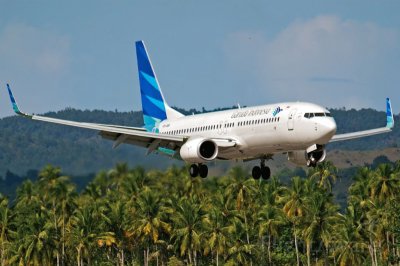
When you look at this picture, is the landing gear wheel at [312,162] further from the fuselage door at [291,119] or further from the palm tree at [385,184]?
the palm tree at [385,184]

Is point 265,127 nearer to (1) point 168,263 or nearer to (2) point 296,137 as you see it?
(2) point 296,137

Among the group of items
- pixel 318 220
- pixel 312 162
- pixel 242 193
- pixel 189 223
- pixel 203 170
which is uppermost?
pixel 242 193

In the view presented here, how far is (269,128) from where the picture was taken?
72.1 metres


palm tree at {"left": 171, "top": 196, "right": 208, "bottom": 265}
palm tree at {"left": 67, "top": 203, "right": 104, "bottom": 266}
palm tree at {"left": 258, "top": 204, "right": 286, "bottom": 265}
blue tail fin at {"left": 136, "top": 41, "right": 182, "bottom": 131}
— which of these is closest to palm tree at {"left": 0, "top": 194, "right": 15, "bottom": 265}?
palm tree at {"left": 67, "top": 203, "right": 104, "bottom": 266}

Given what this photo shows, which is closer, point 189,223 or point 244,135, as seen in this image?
point 244,135

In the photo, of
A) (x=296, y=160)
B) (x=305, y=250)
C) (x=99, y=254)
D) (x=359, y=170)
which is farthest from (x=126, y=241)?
(x=296, y=160)

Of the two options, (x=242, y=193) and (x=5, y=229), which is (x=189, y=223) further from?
(x=5, y=229)

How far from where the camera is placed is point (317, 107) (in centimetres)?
7156

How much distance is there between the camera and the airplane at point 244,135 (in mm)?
70663

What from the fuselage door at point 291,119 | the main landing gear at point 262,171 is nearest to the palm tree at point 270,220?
the main landing gear at point 262,171

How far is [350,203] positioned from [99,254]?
43.2 meters

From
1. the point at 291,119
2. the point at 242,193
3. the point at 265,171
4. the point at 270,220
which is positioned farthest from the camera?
the point at 242,193

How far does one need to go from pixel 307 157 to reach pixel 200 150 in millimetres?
7306

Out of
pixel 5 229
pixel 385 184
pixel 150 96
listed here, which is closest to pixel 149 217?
pixel 5 229
